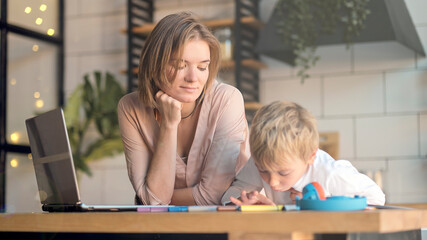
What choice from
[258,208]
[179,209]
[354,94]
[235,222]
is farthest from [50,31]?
[235,222]

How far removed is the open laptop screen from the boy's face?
0.38m

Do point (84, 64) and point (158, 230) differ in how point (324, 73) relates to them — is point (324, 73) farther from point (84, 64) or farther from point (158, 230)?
point (158, 230)

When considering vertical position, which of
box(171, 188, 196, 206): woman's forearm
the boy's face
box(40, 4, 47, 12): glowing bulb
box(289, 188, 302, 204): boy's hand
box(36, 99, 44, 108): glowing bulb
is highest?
box(40, 4, 47, 12): glowing bulb

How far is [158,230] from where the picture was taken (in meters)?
0.95

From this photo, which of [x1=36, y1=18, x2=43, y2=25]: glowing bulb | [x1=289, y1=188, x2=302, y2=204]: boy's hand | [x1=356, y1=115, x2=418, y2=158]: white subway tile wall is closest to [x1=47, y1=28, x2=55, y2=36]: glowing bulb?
[x1=36, y1=18, x2=43, y2=25]: glowing bulb

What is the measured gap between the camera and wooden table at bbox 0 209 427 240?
84cm

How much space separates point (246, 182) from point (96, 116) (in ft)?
9.66

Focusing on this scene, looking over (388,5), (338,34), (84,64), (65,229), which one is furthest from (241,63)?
(65,229)

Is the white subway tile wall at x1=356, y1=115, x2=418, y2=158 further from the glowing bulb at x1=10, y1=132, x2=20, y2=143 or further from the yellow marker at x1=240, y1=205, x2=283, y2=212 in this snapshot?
the yellow marker at x1=240, y1=205, x2=283, y2=212

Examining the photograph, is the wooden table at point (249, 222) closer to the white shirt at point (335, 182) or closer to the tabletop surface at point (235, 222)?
the tabletop surface at point (235, 222)

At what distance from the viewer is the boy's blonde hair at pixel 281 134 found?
1.20 meters

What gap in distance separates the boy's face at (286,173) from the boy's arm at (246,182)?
0.62 feet

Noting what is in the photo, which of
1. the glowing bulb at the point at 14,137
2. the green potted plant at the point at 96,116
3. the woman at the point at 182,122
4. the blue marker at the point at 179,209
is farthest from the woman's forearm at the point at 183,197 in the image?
the glowing bulb at the point at 14,137

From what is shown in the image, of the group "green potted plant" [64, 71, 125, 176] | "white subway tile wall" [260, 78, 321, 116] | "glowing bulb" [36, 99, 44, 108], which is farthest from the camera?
"glowing bulb" [36, 99, 44, 108]
